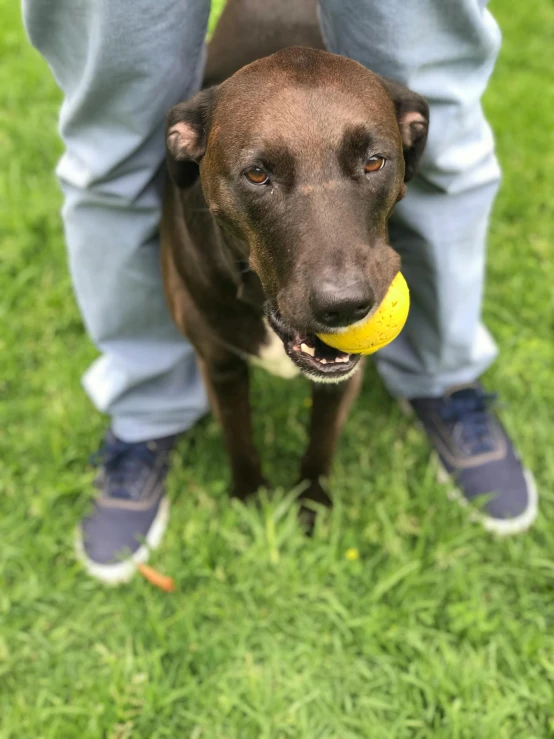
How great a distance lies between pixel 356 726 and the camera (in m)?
2.09

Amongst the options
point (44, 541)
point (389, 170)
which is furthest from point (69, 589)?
point (389, 170)

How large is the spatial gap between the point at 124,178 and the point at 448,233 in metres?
1.00

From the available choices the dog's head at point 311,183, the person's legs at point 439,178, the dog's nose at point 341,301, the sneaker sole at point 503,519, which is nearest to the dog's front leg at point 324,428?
the person's legs at point 439,178

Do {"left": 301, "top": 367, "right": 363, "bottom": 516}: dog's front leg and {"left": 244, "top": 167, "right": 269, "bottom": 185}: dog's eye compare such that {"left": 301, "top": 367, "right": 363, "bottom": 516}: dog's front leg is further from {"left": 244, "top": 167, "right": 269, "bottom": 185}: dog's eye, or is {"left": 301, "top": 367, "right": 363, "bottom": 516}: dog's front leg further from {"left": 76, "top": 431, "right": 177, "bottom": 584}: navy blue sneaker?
{"left": 244, "top": 167, "right": 269, "bottom": 185}: dog's eye

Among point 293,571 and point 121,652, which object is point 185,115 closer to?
point 293,571

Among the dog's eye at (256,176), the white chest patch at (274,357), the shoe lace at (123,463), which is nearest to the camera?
the dog's eye at (256,176)

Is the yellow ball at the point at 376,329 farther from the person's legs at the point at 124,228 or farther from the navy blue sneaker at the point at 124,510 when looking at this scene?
the navy blue sneaker at the point at 124,510

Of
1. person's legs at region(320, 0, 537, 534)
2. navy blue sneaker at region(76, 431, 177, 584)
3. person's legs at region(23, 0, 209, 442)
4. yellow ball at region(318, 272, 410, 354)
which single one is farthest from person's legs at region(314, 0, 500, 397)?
navy blue sneaker at region(76, 431, 177, 584)

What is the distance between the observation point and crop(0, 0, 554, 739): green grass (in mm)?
2129

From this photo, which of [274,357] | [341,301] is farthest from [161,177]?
[341,301]

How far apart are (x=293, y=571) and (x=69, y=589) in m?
0.76

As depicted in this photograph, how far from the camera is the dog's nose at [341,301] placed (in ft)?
4.95

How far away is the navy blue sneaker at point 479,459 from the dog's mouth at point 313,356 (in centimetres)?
106

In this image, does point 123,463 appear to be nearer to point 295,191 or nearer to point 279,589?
point 279,589
